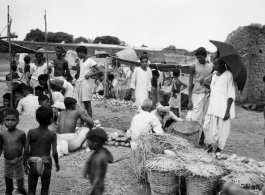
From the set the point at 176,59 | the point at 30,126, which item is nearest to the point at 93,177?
the point at 30,126

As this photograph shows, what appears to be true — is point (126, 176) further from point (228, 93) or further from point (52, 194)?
point (228, 93)

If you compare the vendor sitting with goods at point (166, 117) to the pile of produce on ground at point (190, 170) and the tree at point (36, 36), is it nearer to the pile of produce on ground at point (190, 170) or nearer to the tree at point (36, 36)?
the pile of produce on ground at point (190, 170)

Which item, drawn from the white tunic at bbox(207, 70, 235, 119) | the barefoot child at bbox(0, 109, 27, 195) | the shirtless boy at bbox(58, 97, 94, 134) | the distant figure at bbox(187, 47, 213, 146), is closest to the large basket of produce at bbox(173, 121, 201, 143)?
the distant figure at bbox(187, 47, 213, 146)

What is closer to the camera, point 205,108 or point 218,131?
point 218,131

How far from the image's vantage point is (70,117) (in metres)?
5.52

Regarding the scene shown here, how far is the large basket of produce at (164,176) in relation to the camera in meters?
3.83

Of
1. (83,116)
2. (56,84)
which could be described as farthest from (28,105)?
(83,116)

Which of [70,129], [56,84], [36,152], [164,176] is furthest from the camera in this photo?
[56,84]

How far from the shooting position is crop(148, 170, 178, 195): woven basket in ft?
12.6

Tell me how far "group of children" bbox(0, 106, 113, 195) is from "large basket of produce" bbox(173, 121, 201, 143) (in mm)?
2615

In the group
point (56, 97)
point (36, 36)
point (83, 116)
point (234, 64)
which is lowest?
point (83, 116)

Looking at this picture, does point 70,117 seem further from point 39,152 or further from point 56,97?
point 39,152

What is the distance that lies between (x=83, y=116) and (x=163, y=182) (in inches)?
82.9

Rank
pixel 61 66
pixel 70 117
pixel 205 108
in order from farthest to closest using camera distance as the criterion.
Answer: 1. pixel 61 66
2. pixel 205 108
3. pixel 70 117
